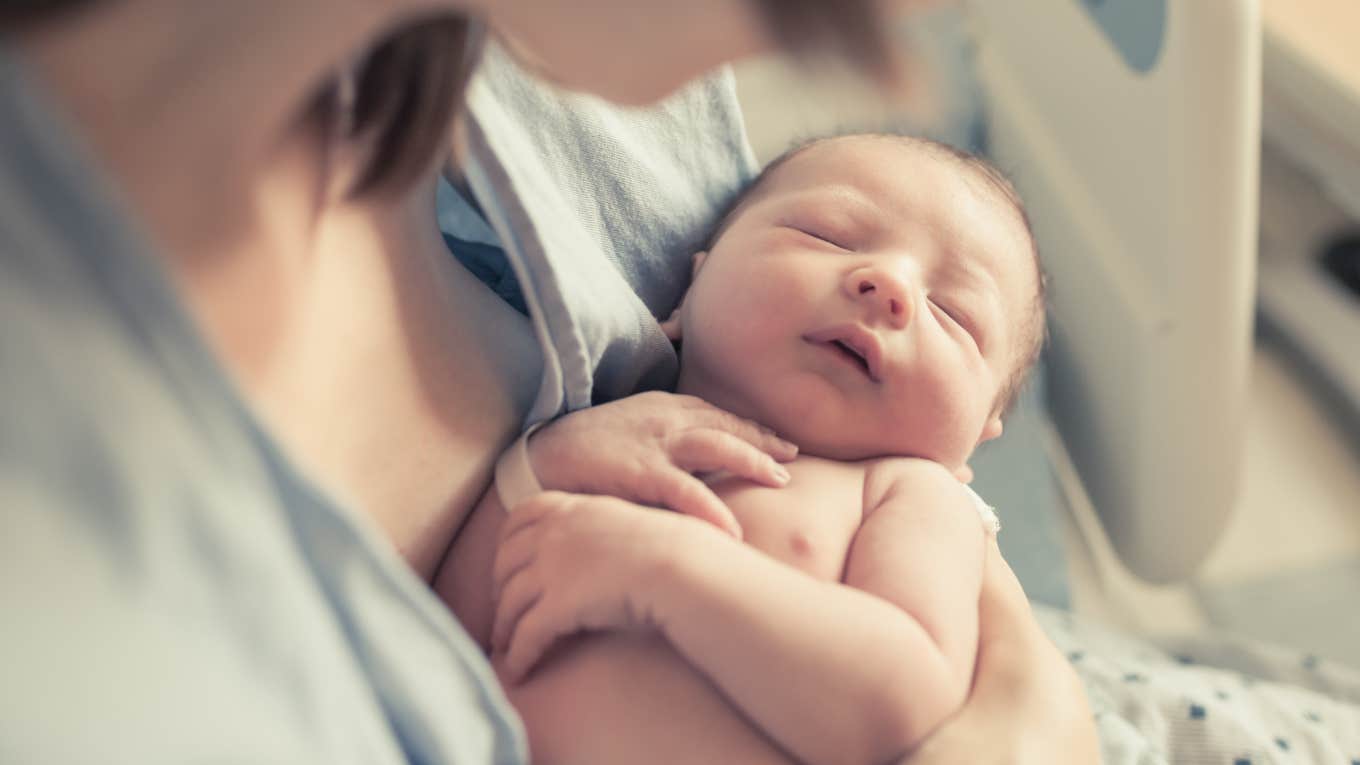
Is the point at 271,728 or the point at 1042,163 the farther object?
the point at 1042,163

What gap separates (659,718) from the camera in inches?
23.5

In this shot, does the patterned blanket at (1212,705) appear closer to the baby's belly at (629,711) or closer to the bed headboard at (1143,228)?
the bed headboard at (1143,228)

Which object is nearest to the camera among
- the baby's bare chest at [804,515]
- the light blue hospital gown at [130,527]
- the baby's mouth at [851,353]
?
the light blue hospital gown at [130,527]

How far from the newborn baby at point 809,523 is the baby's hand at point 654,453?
0.4 inches

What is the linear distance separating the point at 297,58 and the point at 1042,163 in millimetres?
1087

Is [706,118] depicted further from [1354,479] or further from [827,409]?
[1354,479]

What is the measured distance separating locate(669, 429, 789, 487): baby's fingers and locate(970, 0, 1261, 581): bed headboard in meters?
0.50

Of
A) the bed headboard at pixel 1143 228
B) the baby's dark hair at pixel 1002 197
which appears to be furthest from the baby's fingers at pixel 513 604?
the bed headboard at pixel 1143 228

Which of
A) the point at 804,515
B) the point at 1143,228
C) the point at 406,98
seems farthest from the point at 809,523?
the point at 1143,228

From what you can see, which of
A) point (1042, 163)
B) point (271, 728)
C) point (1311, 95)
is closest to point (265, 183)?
point (271, 728)

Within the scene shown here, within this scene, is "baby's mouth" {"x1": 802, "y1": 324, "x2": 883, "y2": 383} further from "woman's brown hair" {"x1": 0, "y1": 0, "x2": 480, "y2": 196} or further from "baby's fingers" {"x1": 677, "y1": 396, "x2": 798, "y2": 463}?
"woman's brown hair" {"x1": 0, "y1": 0, "x2": 480, "y2": 196}

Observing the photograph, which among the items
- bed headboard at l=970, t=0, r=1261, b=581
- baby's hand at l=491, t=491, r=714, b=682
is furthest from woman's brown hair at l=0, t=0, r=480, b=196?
bed headboard at l=970, t=0, r=1261, b=581

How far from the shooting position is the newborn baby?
23.2 inches

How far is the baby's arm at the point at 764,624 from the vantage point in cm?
58
